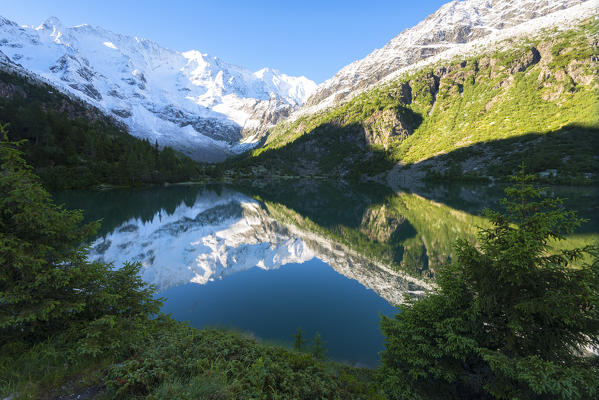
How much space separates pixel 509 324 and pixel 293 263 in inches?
717

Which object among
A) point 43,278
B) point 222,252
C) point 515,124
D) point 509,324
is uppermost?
point 515,124

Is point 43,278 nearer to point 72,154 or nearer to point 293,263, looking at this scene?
point 293,263

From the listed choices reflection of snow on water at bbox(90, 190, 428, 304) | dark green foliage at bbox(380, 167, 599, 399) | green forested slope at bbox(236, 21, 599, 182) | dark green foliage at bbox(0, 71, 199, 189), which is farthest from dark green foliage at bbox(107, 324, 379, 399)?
green forested slope at bbox(236, 21, 599, 182)

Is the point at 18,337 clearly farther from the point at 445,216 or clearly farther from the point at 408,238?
the point at 445,216

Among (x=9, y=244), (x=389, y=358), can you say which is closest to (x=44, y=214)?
(x=9, y=244)

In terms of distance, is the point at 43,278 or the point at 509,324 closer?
the point at 43,278

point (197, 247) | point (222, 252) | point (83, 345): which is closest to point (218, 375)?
point (83, 345)

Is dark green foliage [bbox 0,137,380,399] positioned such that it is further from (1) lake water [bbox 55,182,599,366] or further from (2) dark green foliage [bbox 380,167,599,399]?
(1) lake water [bbox 55,182,599,366]

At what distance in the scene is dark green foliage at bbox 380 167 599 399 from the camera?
549 cm

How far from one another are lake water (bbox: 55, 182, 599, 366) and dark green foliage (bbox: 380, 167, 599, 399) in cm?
376

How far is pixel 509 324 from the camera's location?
5.96m

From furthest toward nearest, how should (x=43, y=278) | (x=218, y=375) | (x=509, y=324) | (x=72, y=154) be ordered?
(x=72, y=154) < (x=509, y=324) < (x=43, y=278) < (x=218, y=375)

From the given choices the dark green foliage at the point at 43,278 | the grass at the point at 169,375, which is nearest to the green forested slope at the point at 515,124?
the grass at the point at 169,375

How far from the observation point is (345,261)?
78.3 feet
